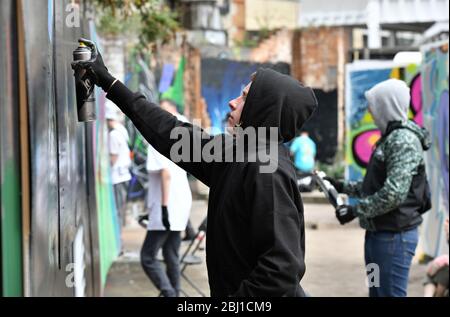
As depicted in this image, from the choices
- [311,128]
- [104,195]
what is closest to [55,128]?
[104,195]

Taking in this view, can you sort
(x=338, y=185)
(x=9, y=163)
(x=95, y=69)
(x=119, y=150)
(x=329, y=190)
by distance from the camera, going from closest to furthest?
1. (x=9, y=163)
2. (x=95, y=69)
3. (x=329, y=190)
4. (x=338, y=185)
5. (x=119, y=150)

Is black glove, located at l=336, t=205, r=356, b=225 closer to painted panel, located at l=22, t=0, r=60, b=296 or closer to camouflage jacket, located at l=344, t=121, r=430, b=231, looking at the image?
camouflage jacket, located at l=344, t=121, r=430, b=231

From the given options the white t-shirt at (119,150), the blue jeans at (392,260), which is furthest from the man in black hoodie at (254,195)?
the white t-shirt at (119,150)

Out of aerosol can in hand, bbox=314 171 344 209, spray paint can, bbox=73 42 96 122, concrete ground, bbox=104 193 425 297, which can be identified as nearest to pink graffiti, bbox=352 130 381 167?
concrete ground, bbox=104 193 425 297

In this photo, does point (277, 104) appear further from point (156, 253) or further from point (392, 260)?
point (156, 253)

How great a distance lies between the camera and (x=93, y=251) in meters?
6.82

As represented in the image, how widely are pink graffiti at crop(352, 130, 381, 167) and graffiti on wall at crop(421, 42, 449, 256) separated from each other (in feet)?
12.1

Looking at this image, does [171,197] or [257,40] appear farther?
[257,40]

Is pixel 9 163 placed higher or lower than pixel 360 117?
higher

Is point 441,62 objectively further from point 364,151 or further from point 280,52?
point 280,52

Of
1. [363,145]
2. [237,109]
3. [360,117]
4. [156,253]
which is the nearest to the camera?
[237,109]

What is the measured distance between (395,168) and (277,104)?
95.3 inches

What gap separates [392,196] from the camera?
536 cm

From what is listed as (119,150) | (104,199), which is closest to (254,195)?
(104,199)
